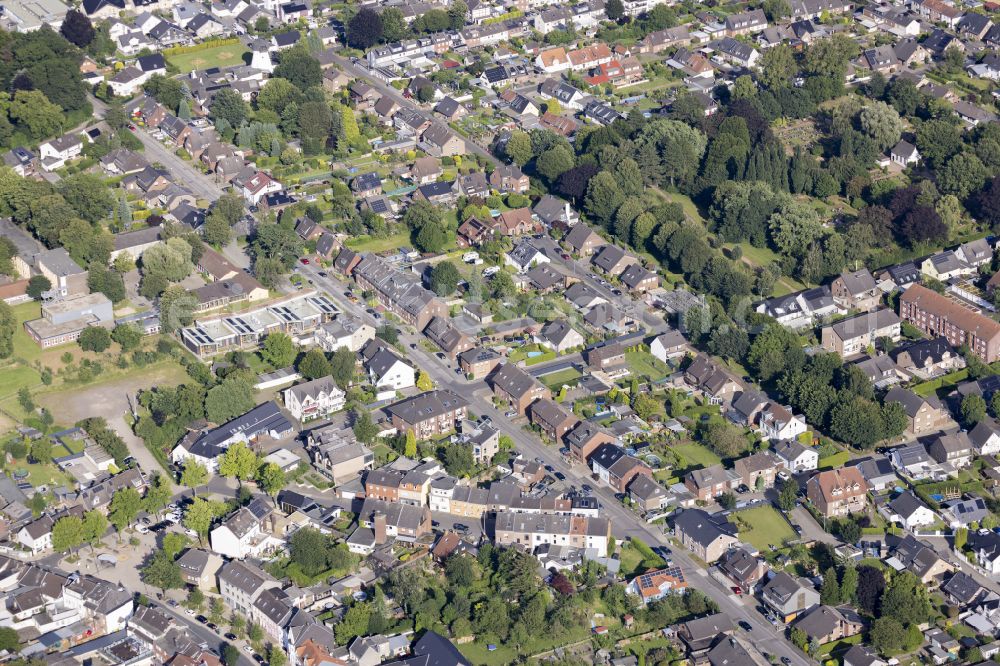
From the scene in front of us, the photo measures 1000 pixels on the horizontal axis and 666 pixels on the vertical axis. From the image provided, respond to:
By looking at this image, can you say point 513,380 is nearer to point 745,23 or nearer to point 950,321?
point 950,321

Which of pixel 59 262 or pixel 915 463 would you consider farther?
pixel 59 262

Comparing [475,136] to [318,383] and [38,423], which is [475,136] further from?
[38,423]

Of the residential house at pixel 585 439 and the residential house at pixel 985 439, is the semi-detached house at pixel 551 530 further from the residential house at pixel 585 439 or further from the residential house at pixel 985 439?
the residential house at pixel 985 439

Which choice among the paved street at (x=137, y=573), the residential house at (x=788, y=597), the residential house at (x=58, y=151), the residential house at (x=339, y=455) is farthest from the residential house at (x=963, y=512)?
the residential house at (x=58, y=151)

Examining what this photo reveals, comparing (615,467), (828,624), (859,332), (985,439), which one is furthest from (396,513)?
(859,332)

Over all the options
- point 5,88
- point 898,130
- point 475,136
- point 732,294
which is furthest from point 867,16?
point 5,88

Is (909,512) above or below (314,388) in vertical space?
below
